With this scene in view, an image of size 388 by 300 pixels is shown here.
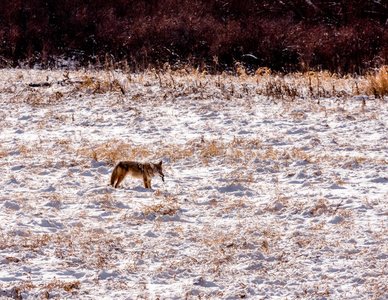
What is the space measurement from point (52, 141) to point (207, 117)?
12.0 feet

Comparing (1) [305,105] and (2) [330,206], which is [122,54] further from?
(2) [330,206]

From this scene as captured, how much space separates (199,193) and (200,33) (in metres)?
14.9

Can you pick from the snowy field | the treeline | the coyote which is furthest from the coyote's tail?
the treeline

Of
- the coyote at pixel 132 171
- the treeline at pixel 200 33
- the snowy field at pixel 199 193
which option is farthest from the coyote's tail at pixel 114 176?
the treeline at pixel 200 33

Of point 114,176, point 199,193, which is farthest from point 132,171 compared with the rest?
point 199,193

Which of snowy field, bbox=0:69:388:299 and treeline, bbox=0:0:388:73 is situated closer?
snowy field, bbox=0:69:388:299

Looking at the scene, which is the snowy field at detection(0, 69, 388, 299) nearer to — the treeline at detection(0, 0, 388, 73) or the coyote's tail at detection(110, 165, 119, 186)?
the coyote's tail at detection(110, 165, 119, 186)

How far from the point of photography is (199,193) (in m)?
6.78

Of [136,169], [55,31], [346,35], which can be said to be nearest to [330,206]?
[136,169]

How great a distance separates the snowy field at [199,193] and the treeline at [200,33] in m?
5.76

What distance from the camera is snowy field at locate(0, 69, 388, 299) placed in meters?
4.37

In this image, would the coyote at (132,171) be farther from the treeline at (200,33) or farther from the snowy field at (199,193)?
the treeline at (200,33)

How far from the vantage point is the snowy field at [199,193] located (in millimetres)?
4367

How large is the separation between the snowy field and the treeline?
5755 mm
